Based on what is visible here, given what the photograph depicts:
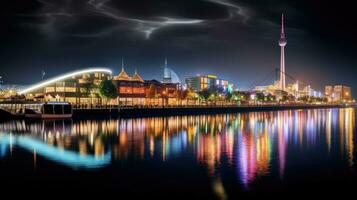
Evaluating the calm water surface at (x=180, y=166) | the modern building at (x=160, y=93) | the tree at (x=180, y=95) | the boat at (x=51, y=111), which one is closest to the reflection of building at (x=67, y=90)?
the modern building at (x=160, y=93)

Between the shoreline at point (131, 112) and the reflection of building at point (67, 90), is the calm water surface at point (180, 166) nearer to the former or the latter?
the shoreline at point (131, 112)

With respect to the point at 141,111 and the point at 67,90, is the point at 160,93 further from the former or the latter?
the point at 141,111

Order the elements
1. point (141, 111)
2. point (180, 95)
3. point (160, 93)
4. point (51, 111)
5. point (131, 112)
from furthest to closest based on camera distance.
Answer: point (180, 95) → point (160, 93) → point (141, 111) → point (131, 112) → point (51, 111)

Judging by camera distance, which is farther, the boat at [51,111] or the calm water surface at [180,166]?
the boat at [51,111]

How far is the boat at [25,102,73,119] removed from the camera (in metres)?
58.1

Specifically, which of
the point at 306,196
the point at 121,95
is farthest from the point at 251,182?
the point at 121,95

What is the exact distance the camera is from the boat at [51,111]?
5806 cm

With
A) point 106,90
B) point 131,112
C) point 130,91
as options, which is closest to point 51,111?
point 131,112

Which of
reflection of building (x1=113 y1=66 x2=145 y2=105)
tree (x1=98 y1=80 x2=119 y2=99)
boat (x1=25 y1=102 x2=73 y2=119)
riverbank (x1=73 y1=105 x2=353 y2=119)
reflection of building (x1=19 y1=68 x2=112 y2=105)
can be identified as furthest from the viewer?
reflection of building (x1=113 y1=66 x2=145 y2=105)

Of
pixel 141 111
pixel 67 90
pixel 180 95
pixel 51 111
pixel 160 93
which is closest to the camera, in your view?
pixel 51 111

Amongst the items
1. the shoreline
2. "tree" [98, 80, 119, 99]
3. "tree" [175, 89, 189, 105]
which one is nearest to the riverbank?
the shoreline

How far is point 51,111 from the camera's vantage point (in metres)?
58.5

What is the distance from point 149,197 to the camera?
44.1 ft

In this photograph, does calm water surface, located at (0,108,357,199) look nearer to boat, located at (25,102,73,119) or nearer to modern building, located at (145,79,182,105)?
boat, located at (25,102,73,119)
